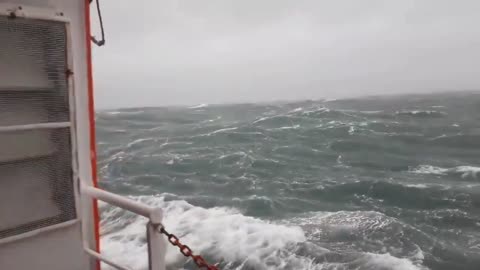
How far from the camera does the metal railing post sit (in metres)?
2.02

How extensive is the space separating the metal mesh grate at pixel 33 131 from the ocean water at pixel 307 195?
4.27 m

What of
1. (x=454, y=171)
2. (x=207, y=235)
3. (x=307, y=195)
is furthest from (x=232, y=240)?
(x=454, y=171)

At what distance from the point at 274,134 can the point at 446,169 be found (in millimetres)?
9966

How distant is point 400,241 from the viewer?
7395 millimetres

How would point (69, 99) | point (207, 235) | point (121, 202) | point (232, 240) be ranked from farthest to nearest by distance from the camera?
point (207, 235), point (232, 240), point (69, 99), point (121, 202)

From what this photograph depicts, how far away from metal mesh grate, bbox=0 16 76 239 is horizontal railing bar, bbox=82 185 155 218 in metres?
0.12

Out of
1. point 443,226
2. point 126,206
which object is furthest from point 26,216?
→ point 443,226

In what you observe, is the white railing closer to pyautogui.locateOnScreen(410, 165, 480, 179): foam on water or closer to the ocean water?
the ocean water

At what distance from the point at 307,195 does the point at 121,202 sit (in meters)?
9.20

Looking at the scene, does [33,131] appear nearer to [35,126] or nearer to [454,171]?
[35,126]

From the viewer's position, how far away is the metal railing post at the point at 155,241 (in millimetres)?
2016

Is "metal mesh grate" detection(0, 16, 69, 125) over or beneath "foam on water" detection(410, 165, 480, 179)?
over

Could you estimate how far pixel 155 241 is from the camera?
2.07m

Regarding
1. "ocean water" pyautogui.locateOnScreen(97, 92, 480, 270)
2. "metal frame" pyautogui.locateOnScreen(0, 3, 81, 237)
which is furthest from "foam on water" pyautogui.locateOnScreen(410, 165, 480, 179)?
"metal frame" pyautogui.locateOnScreen(0, 3, 81, 237)
